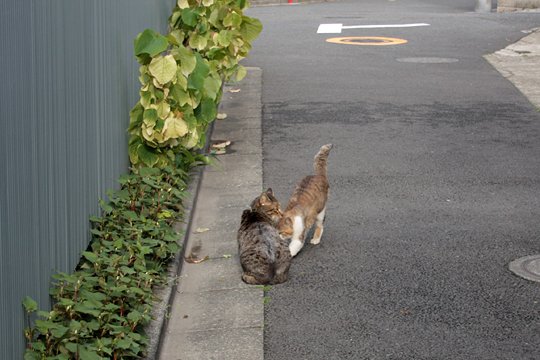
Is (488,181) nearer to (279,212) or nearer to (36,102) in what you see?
(279,212)

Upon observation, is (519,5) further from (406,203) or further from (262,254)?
(262,254)

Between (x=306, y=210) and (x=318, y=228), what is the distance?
1.35 feet

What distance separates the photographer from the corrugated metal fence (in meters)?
5.20

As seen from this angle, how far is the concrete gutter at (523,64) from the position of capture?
16.0m

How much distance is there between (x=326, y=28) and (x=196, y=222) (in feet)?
54.0

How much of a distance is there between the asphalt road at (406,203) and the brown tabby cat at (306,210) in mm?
167

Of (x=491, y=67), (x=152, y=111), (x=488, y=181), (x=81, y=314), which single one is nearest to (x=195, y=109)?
(x=152, y=111)

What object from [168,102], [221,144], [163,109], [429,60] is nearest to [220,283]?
[163,109]

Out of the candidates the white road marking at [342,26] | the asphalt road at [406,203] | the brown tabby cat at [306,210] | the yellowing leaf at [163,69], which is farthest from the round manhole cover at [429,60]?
the brown tabby cat at [306,210]

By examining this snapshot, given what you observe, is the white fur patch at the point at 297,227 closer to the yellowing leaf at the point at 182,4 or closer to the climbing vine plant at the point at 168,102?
the climbing vine plant at the point at 168,102

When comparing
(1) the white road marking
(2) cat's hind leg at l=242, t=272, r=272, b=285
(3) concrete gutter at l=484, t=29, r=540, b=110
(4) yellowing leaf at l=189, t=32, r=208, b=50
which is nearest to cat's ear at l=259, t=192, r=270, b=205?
(2) cat's hind leg at l=242, t=272, r=272, b=285

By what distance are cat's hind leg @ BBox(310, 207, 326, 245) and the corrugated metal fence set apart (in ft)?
5.38

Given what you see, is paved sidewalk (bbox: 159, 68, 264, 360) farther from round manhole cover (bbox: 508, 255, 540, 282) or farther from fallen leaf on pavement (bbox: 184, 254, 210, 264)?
round manhole cover (bbox: 508, 255, 540, 282)

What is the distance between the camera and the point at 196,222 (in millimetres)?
9352
